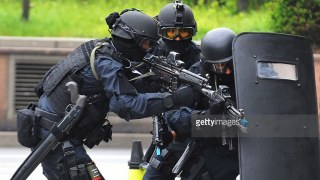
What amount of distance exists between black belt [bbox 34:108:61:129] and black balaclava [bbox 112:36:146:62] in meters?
0.59

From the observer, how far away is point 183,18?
24.1 ft

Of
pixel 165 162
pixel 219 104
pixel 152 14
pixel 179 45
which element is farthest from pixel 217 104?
pixel 152 14

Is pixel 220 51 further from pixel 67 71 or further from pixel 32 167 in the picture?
pixel 32 167

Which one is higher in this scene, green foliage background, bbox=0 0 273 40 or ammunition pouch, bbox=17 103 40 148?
ammunition pouch, bbox=17 103 40 148

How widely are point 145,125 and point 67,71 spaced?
6.89m

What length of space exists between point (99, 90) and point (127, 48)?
0.32 m

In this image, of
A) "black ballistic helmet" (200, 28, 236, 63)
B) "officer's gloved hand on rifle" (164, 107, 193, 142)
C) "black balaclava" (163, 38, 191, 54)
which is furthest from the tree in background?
"black ballistic helmet" (200, 28, 236, 63)

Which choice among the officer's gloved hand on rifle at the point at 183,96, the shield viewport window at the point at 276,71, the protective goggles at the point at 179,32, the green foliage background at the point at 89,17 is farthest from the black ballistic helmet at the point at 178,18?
the green foliage background at the point at 89,17

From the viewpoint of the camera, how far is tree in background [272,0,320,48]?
14.4 m

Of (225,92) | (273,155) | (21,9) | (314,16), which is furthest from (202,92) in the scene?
(21,9)

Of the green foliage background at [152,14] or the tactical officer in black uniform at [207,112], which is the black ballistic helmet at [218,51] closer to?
the tactical officer in black uniform at [207,112]

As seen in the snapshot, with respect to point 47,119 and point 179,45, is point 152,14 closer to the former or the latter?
point 179,45

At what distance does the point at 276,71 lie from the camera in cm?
545

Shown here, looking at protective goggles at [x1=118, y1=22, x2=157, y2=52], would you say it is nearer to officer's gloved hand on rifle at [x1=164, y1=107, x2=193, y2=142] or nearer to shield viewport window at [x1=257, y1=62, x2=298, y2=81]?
officer's gloved hand on rifle at [x1=164, y1=107, x2=193, y2=142]
